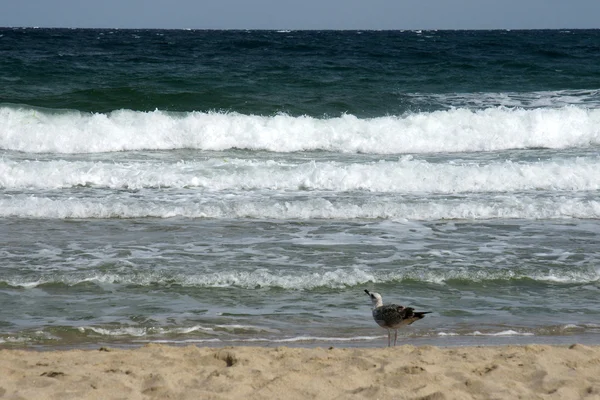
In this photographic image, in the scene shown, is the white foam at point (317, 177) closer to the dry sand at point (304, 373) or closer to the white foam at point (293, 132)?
the white foam at point (293, 132)

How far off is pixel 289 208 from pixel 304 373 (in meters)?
5.58

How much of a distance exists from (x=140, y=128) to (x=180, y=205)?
6.47 m

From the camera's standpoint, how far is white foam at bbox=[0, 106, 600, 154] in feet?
53.7

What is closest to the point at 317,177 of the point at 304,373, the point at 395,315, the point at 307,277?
the point at 307,277

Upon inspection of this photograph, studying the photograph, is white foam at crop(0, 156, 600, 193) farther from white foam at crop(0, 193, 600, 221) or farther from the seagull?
A: the seagull

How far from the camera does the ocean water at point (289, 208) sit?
677 cm

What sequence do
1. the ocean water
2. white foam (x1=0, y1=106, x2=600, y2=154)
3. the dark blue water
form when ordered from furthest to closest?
the dark blue water → white foam (x1=0, y1=106, x2=600, y2=154) → the ocean water

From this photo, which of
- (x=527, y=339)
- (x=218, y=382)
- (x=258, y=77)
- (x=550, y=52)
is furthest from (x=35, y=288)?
(x=550, y=52)

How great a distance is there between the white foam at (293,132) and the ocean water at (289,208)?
57 mm

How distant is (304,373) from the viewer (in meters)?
5.15

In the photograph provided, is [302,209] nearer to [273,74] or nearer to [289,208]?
[289,208]

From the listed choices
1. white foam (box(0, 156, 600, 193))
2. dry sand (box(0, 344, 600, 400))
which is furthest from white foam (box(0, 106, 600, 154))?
dry sand (box(0, 344, 600, 400))

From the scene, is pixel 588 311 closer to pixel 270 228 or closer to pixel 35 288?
pixel 270 228

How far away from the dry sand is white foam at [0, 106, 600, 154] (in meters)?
11.0
